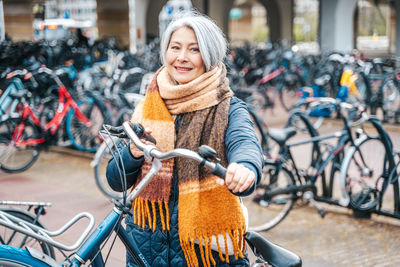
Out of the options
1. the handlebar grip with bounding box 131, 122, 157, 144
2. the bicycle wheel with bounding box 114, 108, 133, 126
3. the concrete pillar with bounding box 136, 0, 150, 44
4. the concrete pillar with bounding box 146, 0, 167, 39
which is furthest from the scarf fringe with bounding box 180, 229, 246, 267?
the concrete pillar with bounding box 146, 0, 167, 39

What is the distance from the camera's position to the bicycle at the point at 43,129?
21.9 feet

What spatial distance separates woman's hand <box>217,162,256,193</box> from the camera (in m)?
1.68

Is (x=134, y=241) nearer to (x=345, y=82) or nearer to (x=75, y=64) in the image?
(x=345, y=82)

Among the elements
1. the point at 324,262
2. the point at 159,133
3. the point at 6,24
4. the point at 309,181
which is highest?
the point at 6,24

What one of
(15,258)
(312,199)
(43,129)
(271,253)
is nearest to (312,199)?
(312,199)

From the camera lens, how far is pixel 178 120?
7.02ft

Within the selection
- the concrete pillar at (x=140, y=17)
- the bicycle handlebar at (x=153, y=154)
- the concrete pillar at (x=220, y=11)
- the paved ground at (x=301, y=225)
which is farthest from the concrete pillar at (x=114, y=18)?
the bicycle handlebar at (x=153, y=154)

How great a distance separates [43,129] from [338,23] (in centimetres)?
1463

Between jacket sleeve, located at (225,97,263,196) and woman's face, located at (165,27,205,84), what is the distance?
0.20 metres

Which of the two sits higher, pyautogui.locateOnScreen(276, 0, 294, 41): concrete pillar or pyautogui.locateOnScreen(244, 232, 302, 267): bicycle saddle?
pyautogui.locateOnScreen(276, 0, 294, 41): concrete pillar

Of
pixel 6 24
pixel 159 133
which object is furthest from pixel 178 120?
pixel 6 24

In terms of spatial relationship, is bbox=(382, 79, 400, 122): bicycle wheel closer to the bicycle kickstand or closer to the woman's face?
the bicycle kickstand

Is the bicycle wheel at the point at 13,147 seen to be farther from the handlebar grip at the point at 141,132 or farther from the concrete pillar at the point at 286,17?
the concrete pillar at the point at 286,17

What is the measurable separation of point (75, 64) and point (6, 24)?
9.33 metres
